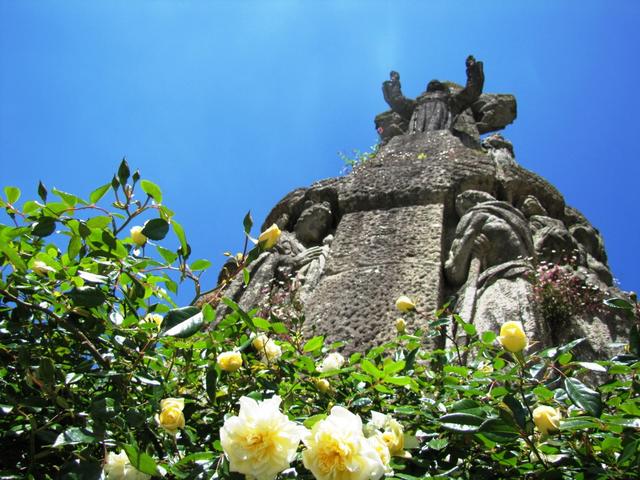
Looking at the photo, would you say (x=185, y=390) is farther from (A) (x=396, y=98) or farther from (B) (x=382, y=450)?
(A) (x=396, y=98)

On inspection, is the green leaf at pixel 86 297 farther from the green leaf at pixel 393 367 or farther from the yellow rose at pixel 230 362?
the green leaf at pixel 393 367

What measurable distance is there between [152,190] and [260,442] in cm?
98

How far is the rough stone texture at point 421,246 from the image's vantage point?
155 inches

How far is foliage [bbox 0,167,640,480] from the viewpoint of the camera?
1.48 meters

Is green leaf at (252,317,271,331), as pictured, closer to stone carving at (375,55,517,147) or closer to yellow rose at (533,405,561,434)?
yellow rose at (533,405,561,434)

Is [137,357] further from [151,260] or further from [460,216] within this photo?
[460,216]

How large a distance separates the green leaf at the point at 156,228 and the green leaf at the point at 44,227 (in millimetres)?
272

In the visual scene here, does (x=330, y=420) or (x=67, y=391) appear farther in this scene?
(x=67, y=391)

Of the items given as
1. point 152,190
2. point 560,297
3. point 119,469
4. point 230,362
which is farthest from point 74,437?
point 560,297

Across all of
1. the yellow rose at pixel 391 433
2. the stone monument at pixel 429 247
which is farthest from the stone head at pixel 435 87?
the yellow rose at pixel 391 433

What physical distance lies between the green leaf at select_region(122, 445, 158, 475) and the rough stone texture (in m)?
1.87

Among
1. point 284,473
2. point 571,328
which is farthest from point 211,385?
point 571,328

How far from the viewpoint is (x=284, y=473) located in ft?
4.90

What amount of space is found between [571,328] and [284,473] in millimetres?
2943
